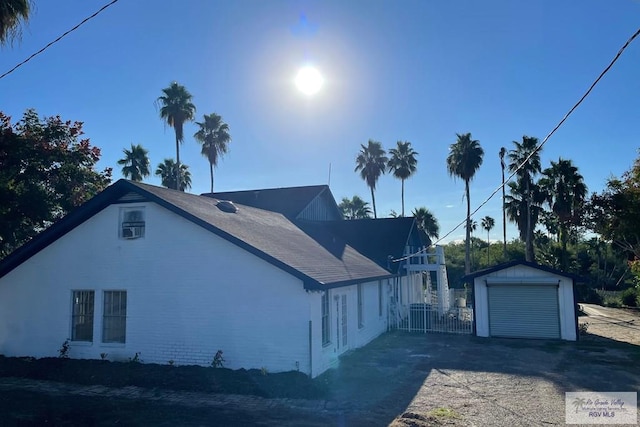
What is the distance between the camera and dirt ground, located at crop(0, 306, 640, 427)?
26.9ft

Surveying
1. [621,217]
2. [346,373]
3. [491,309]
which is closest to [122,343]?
[346,373]

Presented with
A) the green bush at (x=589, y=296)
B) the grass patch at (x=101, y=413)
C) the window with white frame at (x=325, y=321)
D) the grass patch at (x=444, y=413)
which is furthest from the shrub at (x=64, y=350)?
the green bush at (x=589, y=296)

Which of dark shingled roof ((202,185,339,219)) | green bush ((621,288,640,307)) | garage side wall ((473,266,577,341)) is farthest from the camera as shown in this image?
green bush ((621,288,640,307))

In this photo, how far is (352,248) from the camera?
21.9 metres

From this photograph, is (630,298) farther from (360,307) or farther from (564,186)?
(360,307)

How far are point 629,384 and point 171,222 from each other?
12293 mm

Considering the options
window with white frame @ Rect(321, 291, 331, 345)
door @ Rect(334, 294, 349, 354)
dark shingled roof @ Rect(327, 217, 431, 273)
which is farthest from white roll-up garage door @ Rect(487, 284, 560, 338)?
window with white frame @ Rect(321, 291, 331, 345)

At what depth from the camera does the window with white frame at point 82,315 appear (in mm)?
12938

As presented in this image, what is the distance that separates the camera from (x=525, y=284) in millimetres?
17797

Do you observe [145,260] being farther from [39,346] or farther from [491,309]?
[491,309]

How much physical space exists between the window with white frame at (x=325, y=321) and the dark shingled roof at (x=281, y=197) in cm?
1105

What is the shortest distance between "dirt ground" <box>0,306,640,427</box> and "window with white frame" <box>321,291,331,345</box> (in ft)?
2.87

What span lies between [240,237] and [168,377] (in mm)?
3824

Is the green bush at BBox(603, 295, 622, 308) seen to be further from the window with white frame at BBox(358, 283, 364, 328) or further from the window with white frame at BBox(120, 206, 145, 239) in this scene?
the window with white frame at BBox(120, 206, 145, 239)
